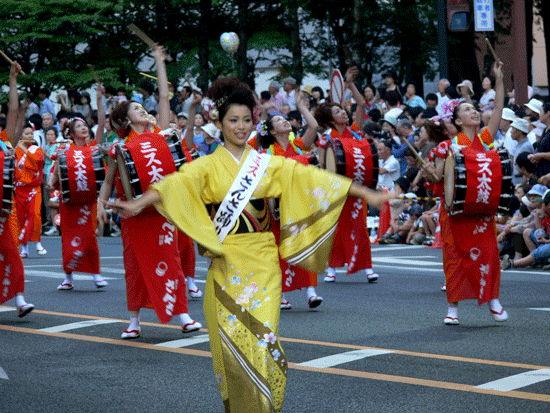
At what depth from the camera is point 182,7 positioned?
28.0 m

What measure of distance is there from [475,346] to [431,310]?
187 centimetres

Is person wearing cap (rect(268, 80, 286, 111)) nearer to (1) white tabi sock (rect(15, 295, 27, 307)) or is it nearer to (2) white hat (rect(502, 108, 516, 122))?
(2) white hat (rect(502, 108, 516, 122))

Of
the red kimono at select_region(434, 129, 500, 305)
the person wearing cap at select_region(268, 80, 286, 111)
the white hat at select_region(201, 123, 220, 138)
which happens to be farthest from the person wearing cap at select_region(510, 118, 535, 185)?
the person wearing cap at select_region(268, 80, 286, 111)

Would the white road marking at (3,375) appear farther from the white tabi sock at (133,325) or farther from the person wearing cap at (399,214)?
the person wearing cap at (399,214)

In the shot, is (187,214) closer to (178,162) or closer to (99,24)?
(178,162)

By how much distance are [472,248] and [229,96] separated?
3.83 meters

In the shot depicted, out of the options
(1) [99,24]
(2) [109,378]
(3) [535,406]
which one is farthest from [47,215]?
(3) [535,406]

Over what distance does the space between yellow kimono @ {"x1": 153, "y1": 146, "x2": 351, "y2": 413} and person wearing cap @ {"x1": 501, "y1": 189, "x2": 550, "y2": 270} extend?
7105mm

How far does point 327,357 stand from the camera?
22.5 ft

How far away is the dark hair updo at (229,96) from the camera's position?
4.80m

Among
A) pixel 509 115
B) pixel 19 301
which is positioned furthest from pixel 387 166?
pixel 19 301

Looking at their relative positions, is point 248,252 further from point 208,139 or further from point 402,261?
point 208,139

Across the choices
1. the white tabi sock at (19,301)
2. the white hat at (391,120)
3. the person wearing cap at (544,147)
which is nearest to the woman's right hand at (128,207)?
the white tabi sock at (19,301)

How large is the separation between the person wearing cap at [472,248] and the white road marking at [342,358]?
4.44 ft
